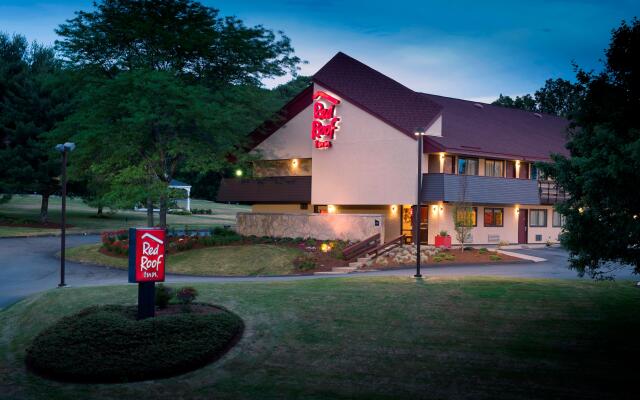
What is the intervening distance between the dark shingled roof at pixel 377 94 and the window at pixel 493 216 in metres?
8.39

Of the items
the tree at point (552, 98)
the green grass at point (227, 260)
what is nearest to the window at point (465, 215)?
the green grass at point (227, 260)

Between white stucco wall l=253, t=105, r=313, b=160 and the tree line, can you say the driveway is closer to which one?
the tree line

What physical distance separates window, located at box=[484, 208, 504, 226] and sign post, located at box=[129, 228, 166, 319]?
32.6 meters

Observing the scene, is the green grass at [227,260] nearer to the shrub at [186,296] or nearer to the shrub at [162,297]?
the shrub at [186,296]

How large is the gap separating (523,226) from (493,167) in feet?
17.7

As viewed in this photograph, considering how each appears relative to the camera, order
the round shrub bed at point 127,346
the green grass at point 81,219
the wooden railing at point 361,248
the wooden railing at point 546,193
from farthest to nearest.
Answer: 1. the green grass at point 81,219
2. the wooden railing at point 546,193
3. the wooden railing at point 361,248
4. the round shrub bed at point 127,346

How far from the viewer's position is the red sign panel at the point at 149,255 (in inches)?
612

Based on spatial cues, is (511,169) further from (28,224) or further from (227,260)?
(28,224)

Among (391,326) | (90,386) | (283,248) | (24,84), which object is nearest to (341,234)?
(283,248)

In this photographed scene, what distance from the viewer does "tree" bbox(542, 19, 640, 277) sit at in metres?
13.9

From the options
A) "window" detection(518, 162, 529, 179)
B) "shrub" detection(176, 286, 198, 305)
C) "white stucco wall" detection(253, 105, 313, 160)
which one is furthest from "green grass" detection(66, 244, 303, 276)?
"window" detection(518, 162, 529, 179)

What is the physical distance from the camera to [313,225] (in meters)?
40.3

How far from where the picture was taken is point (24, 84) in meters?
56.8

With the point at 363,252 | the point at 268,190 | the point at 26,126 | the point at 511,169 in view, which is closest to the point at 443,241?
the point at 363,252
